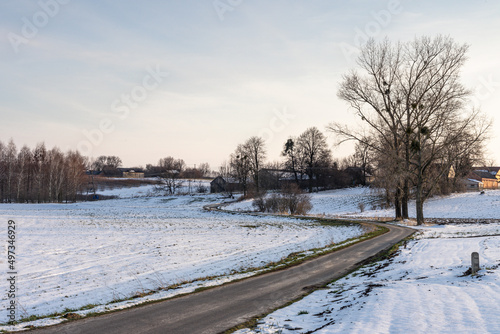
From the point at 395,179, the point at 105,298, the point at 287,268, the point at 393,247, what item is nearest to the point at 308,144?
the point at 395,179

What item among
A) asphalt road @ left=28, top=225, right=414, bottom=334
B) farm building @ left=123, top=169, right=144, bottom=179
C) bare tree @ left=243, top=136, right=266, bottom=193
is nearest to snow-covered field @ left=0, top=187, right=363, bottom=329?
asphalt road @ left=28, top=225, right=414, bottom=334

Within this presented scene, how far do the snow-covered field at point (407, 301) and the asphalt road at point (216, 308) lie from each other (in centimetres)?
77

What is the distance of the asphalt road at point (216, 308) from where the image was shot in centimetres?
876

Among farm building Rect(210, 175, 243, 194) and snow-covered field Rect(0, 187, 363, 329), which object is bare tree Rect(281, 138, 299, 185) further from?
snow-covered field Rect(0, 187, 363, 329)

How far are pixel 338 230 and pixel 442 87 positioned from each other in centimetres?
1665

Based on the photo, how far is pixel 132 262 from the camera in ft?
55.8

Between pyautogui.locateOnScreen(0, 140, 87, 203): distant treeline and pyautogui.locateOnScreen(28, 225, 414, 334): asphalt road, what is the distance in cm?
7461

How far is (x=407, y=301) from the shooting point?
918 centimetres

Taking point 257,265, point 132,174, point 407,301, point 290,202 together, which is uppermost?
point 132,174

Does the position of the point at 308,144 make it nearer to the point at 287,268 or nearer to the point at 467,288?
the point at 287,268

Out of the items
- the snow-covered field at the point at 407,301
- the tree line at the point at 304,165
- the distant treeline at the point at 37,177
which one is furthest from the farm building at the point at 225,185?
the snow-covered field at the point at 407,301

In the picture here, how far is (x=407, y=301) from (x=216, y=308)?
200 inches

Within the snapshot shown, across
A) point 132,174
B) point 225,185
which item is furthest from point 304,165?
point 132,174

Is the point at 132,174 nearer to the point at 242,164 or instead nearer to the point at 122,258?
the point at 242,164
